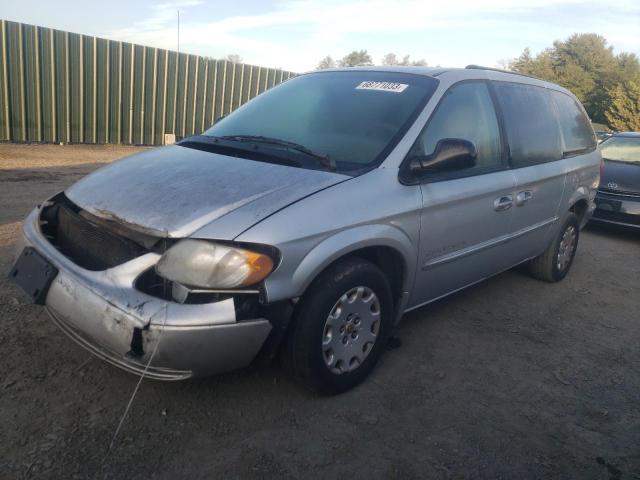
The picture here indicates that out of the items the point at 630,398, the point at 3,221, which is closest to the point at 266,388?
the point at 630,398

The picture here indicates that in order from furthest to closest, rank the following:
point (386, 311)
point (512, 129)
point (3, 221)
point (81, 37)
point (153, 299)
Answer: point (81, 37) → point (3, 221) → point (512, 129) → point (386, 311) → point (153, 299)

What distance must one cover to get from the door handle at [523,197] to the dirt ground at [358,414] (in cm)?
95

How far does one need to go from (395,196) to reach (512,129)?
1572mm

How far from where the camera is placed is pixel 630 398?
10.1ft

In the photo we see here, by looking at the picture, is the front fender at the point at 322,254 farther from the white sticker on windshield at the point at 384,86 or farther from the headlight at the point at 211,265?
the white sticker on windshield at the point at 384,86

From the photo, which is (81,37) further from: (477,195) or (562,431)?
(562,431)

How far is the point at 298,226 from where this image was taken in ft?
7.76

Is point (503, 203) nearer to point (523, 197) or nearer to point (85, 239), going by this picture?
point (523, 197)

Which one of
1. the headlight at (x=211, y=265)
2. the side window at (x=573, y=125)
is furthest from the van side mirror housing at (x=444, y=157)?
the side window at (x=573, y=125)

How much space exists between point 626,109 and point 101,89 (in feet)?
103

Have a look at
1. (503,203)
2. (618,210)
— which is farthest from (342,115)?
(618,210)

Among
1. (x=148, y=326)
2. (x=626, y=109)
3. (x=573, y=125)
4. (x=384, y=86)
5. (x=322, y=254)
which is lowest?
(x=148, y=326)

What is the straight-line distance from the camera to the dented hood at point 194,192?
230cm

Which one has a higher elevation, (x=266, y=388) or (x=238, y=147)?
(x=238, y=147)
